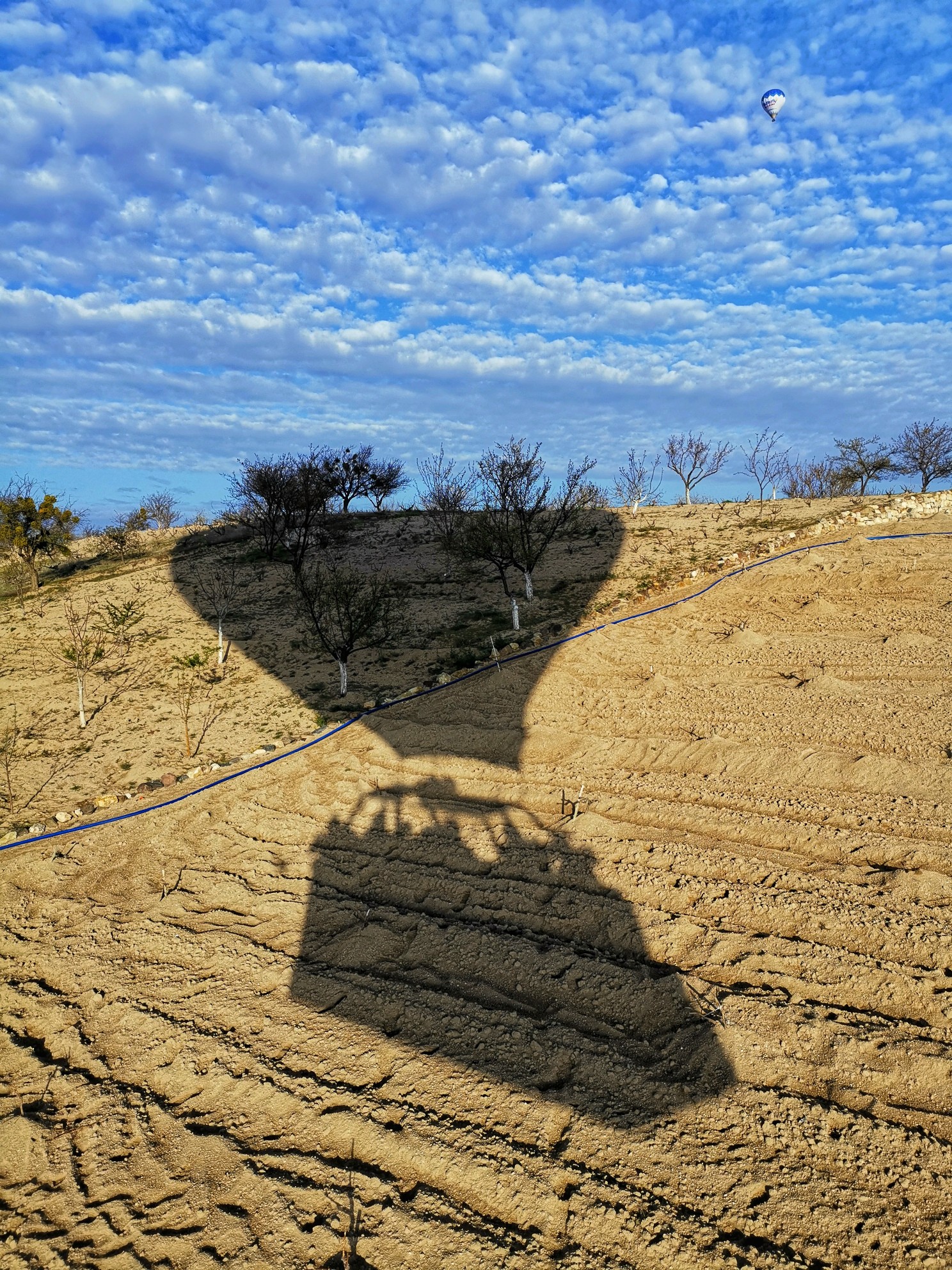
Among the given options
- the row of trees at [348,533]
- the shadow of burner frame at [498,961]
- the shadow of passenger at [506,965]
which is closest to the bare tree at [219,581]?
the row of trees at [348,533]

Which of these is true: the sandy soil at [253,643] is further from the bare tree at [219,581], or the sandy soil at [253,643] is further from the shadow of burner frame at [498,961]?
the shadow of burner frame at [498,961]

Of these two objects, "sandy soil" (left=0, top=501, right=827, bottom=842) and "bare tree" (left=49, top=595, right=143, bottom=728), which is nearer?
"sandy soil" (left=0, top=501, right=827, bottom=842)

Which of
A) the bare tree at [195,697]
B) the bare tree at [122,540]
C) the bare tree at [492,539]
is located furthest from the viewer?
the bare tree at [122,540]

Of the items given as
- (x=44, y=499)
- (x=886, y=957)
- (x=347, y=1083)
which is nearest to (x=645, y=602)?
(x=886, y=957)

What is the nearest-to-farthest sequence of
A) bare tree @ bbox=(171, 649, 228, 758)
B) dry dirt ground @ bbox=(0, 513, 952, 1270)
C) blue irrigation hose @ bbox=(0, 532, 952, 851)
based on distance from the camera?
dry dirt ground @ bbox=(0, 513, 952, 1270) < blue irrigation hose @ bbox=(0, 532, 952, 851) < bare tree @ bbox=(171, 649, 228, 758)

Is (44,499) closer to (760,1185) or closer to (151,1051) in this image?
(151,1051)

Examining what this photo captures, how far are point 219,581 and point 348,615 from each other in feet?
26.6

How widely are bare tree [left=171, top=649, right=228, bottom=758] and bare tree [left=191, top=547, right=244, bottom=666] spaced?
612 millimetres

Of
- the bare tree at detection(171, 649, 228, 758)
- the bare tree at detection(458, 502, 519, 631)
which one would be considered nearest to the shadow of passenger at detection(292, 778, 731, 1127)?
the bare tree at detection(171, 649, 228, 758)

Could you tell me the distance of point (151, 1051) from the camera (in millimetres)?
4082

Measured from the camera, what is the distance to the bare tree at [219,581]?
658 inches

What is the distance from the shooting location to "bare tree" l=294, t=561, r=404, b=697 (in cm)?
1166

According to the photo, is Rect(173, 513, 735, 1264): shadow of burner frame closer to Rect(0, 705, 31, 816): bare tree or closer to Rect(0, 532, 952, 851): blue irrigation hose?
Rect(0, 532, 952, 851): blue irrigation hose

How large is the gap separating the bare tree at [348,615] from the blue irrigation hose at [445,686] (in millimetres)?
1701
